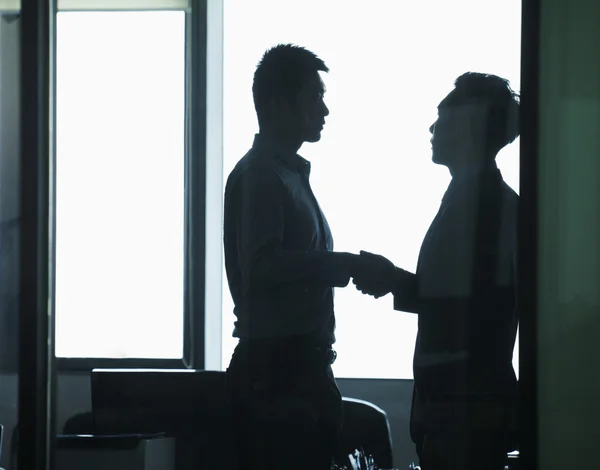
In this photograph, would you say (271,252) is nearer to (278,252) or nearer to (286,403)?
(278,252)

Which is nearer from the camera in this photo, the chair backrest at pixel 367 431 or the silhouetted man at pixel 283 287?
the silhouetted man at pixel 283 287

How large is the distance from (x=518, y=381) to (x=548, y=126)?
0.55 m

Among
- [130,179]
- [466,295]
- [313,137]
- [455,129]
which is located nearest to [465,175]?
[455,129]

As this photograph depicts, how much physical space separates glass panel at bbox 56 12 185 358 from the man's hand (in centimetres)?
92

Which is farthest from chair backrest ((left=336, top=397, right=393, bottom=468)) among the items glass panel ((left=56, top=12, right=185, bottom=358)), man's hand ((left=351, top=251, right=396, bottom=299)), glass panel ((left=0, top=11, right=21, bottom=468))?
glass panel ((left=0, top=11, right=21, bottom=468))

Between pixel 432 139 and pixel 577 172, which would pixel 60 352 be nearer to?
pixel 432 139

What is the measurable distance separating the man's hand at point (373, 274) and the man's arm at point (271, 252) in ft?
0.09

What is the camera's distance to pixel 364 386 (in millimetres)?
2041

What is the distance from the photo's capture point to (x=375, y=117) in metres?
2.06

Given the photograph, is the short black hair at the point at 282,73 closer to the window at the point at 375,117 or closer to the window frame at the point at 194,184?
the window at the point at 375,117

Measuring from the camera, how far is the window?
1.83m

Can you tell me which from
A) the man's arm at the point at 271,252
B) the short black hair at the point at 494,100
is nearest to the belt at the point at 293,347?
the man's arm at the point at 271,252

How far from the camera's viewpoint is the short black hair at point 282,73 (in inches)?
75.8

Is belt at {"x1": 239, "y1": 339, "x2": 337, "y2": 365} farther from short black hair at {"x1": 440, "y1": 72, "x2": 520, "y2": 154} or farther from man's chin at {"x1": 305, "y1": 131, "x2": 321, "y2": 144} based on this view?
short black hair at {"x1": 440, "y1": 72, "x2": 520, "y2": 154}
